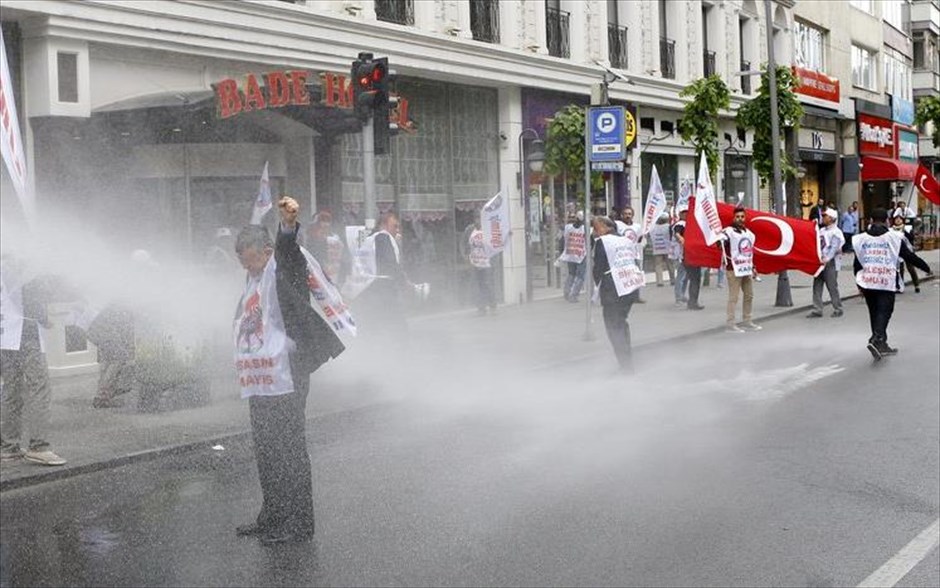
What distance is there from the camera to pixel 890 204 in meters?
49.0

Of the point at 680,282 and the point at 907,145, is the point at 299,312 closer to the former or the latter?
the point at 680,282

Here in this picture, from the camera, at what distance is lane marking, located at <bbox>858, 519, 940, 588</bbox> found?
5445mm

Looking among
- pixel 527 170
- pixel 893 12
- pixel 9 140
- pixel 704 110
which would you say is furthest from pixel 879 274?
pixel 893 12

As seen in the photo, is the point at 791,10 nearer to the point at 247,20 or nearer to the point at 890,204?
the point at 890,204

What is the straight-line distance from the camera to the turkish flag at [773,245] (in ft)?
56.6

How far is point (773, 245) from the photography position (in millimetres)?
17438

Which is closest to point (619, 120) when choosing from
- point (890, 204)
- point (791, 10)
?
point (791, 10)

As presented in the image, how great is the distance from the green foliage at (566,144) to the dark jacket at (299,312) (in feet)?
52.5

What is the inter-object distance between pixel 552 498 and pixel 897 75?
159 ft

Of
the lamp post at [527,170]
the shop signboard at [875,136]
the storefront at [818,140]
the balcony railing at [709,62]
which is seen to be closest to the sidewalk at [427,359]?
the lamp post at [527,170]

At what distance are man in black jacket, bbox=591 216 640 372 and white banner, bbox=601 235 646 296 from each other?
0.13 ft

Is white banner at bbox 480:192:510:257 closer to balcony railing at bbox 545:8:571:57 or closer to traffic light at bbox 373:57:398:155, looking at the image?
balcony railing at bbox 545:8:571:57

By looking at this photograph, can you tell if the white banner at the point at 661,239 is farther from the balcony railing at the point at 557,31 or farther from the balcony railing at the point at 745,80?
the balcony railing at the point at 745,80

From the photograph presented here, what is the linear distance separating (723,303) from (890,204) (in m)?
30.2
